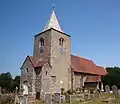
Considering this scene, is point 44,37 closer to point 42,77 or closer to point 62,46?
point 62,46

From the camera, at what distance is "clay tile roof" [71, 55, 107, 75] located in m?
41.2

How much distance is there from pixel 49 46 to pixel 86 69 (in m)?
12.5

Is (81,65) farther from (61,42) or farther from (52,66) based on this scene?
(52,66)

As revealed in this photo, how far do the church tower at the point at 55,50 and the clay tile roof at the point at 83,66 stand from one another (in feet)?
9.41

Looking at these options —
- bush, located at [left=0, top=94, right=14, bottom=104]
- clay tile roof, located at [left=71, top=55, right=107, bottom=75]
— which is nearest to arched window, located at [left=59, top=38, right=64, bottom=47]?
clay tile roof, located at [left=71, top=55, right=107, bottom=75]

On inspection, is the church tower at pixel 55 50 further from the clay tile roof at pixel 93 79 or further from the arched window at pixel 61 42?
the clay tile roof at pixel 93 79

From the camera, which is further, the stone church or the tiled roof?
the tiled roof

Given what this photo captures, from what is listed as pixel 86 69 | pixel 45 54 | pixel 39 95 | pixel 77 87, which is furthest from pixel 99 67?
pixel 39 95

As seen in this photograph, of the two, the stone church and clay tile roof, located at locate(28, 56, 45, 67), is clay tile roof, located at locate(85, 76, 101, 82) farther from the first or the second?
clay tile roof, located at locate(28, 56, 45, 67)

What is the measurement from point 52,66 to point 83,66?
11.5 m

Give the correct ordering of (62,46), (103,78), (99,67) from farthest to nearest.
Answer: (99,67), (103,78), (62,46)

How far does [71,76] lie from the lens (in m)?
38.5

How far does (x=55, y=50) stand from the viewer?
36.1m

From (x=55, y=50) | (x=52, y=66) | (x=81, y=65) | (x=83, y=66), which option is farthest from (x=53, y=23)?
(x=83, y=66)
